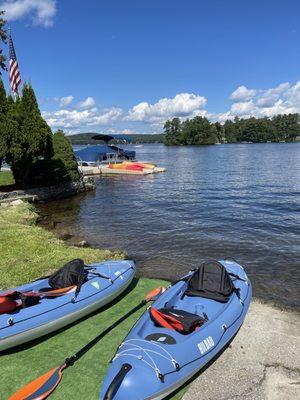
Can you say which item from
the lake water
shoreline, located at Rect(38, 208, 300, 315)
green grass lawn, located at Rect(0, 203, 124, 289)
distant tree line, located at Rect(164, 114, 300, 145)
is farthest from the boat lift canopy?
distant tree line, located at Rect(164, 114, 300, 145)

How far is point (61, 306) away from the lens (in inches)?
346

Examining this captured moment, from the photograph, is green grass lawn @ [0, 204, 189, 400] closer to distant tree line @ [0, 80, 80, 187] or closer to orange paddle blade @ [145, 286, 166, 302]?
orange paddle blade @ [145, 286, 166, 302]

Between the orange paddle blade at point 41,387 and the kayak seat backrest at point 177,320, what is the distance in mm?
2144

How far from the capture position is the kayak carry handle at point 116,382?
6.03 meters

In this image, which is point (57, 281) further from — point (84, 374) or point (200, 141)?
point (200, 141)

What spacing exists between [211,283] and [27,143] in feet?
69.2

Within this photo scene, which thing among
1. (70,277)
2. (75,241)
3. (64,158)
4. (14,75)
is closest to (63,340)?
(70,277)

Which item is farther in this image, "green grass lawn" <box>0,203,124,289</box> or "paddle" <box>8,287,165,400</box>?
"green grass lawn" <box>0,203,124,289</box>

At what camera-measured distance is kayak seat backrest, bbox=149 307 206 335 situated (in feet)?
24.1

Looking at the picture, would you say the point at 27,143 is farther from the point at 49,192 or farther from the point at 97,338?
the point at 97,338

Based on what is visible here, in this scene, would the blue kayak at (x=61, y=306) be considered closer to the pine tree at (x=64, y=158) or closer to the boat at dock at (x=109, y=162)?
the pine tree at (x=64, y=158)

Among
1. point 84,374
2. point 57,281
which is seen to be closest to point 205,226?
point 57,281

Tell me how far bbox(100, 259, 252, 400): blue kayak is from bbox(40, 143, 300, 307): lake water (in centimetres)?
357

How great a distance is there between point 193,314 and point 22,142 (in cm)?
2158
